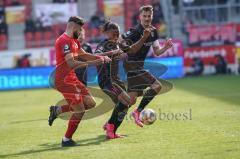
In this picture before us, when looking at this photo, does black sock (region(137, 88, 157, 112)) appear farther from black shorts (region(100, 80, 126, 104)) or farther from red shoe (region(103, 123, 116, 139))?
red shoe (region(103, 123, 116, 139))

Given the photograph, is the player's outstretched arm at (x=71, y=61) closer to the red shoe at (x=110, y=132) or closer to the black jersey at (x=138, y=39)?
the red shoe at (x=110, y=132)

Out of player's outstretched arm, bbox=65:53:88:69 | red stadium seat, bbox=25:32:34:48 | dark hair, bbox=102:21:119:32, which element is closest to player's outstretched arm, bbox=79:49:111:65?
player's outstretched arm, bbox=65:53:88:69

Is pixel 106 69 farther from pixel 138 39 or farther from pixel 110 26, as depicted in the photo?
pixel 138 39

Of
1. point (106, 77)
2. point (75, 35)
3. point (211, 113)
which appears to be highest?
point (75, 35)

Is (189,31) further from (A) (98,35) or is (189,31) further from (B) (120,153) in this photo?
(B) (120,153)

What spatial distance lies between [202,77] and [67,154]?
16.8m

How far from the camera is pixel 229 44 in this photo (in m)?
27.5

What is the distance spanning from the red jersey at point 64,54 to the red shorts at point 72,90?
2 cm

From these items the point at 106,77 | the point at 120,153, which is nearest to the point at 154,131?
the point at 106,77

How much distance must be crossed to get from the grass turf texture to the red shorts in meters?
0.79

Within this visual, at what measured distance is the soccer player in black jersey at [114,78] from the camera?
11672mm

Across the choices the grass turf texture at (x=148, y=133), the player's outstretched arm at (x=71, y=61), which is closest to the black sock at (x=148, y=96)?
the grass turf texture at (x=148, y=133)

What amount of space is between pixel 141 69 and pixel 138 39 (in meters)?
0.72

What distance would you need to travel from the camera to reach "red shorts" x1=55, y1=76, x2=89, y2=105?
11114 mm
